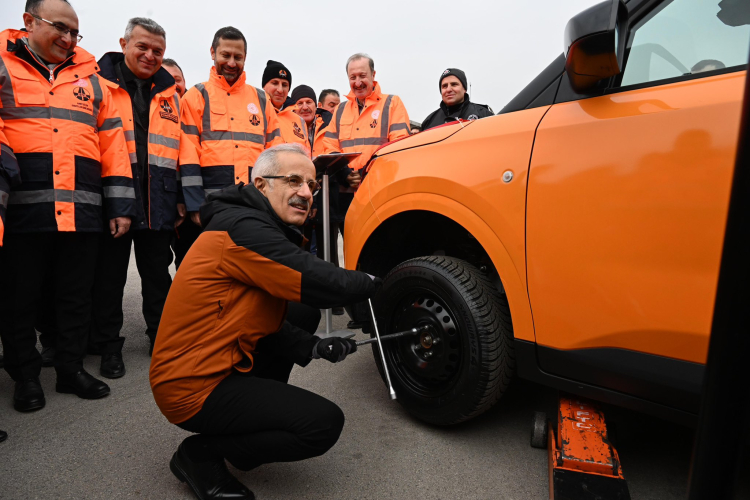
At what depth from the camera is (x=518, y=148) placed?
166cm

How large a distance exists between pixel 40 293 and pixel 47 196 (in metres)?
0.52

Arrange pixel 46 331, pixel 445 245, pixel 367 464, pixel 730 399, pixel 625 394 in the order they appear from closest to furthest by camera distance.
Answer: pixel 730 399 → pixel 625 394 → pixel 367 464 → pixel 445 245 → pixel 46 331

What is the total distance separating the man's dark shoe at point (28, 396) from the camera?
2320 millimetres

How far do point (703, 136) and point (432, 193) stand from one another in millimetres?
977

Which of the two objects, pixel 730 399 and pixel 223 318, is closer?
pixel 730 399

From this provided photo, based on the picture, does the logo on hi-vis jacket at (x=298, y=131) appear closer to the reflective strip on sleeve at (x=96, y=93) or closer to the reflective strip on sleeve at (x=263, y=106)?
the reflective strip on sleeve at (x=263, y=106)

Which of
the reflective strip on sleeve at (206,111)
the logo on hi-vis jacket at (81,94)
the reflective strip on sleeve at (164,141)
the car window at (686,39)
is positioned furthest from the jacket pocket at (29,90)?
the car window at (686,39)

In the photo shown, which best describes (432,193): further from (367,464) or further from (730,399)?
(730,399)

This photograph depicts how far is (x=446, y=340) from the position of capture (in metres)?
1.90

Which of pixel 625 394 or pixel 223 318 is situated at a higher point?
pixel 223 318

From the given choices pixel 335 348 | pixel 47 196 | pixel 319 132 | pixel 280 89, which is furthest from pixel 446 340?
pixel 280 89

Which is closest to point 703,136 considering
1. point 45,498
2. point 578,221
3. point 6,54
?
point 578,221

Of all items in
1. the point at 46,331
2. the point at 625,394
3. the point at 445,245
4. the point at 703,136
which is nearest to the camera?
the point at 703,136

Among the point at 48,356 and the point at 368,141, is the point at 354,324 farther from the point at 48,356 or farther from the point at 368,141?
the point at 48,356
